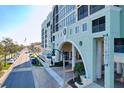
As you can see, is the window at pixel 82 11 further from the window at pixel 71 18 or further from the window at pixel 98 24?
the window at pixel 98 24

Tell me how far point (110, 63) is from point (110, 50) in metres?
0.97

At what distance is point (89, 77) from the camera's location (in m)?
19.2

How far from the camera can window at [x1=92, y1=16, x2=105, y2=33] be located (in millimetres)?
16805

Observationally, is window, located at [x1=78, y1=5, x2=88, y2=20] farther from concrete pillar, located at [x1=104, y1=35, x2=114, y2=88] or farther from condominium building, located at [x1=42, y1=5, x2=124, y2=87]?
concrete pillar, located at [x1=104, y1=35, x2=114, y2=88]

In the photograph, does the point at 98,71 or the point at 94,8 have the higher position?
the point at 94,8

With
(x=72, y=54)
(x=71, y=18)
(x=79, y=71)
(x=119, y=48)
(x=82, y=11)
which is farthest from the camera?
(x=71, y=18)

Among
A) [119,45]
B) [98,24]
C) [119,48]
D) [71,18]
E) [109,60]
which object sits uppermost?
[71,18]

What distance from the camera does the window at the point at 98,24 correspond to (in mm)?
16805

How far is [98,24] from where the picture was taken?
17469 millimetres

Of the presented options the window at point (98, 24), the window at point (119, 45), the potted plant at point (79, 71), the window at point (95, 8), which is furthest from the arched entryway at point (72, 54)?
the window at point (95, 8)

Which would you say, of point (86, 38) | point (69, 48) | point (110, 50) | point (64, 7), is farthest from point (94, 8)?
point (69, 48)

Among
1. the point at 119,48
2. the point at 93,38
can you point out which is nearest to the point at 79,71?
the point at 93,38

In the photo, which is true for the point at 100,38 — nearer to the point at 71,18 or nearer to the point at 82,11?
the point at 82,11
